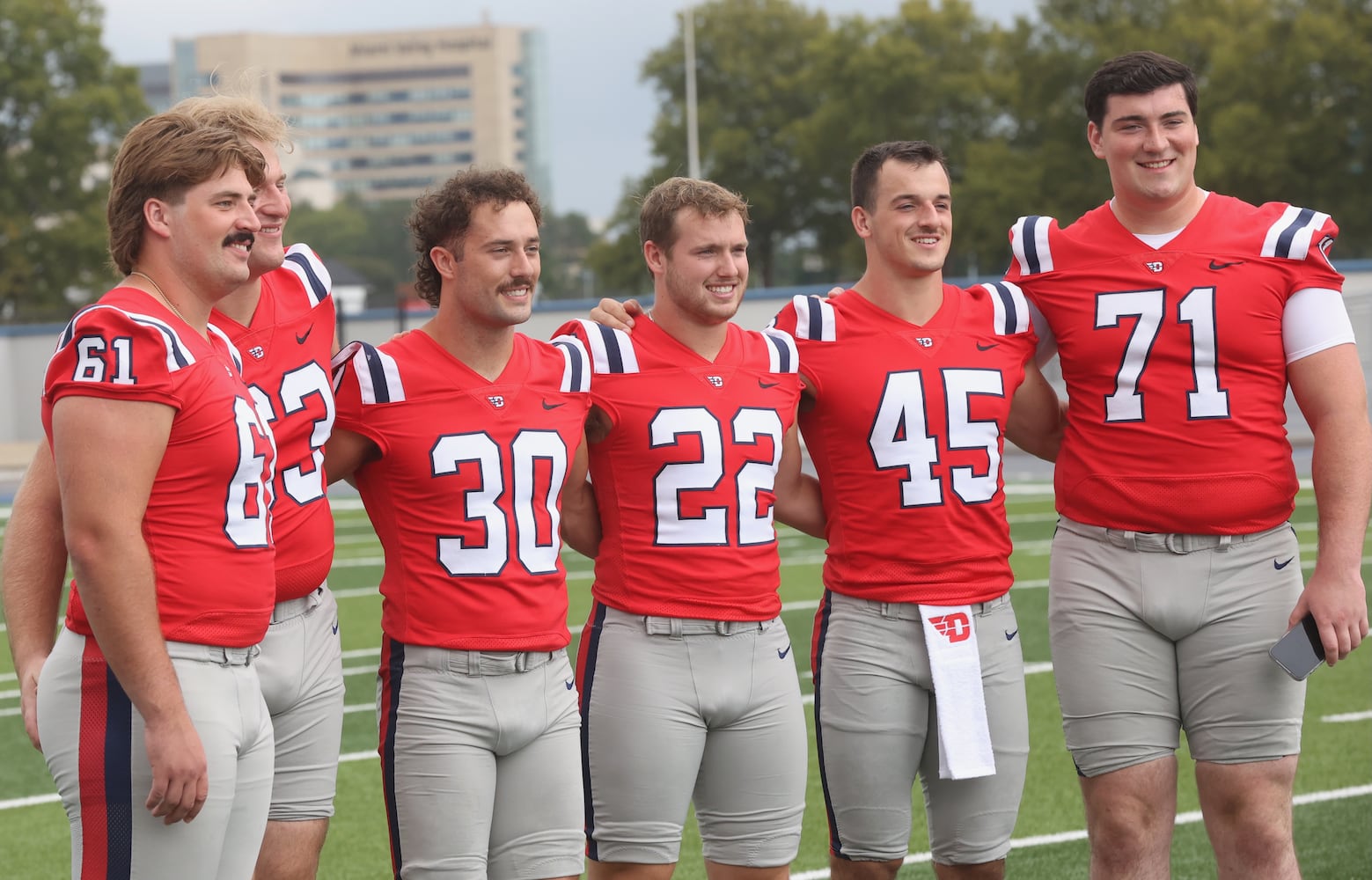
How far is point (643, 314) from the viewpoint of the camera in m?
4.02

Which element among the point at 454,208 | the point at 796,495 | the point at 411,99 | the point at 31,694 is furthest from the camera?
the point at 411,99

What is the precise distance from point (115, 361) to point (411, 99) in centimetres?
14676

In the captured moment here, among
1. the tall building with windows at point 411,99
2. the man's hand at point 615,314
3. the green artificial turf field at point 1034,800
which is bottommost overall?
the green artificial turf field at point 1034,800

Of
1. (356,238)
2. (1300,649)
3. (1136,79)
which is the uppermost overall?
(356,238)

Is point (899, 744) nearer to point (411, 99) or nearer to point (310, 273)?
point (310, 273)

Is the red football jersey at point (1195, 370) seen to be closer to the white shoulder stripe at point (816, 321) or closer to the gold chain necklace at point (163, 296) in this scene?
the white shoulder stripe at point (816, 321)

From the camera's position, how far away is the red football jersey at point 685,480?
370cm

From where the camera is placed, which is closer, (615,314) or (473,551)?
(473,551)

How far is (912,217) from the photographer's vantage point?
393 centimetres

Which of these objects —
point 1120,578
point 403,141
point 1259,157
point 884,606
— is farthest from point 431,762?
point 403,141

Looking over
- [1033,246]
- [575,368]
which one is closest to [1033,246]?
[1033,246]

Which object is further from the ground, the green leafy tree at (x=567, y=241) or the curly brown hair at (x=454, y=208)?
the green leafy tree at (x=567, y=241)

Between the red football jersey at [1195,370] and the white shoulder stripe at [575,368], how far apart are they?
1216mm

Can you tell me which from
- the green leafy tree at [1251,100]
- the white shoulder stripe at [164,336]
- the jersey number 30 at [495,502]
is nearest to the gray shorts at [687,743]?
the jersey number 30 at [495,502]
